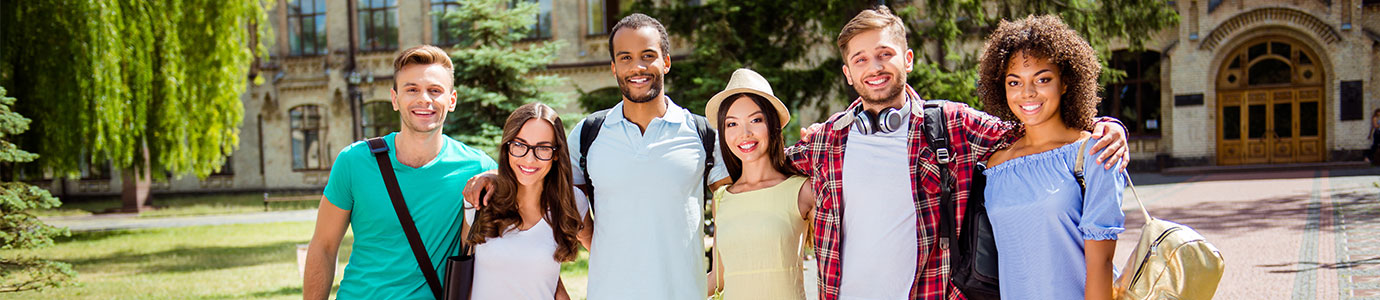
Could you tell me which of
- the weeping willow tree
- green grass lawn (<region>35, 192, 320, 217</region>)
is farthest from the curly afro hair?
green grass lawn (<region>35, 192, 320, 217</region>)

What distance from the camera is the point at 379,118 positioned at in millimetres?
31000

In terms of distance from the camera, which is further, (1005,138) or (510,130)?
(510,130)

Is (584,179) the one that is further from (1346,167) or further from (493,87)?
(1346,167)

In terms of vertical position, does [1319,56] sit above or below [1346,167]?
above

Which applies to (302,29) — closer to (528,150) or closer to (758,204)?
(528,150)

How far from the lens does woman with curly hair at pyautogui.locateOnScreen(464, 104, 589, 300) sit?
3.35m

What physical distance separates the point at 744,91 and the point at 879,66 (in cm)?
55

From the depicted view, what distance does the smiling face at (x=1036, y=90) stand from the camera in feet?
9.48

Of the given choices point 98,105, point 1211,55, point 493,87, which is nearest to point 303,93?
point 98,105

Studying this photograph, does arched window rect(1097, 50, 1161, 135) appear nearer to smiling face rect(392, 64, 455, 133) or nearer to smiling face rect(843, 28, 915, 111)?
smiling face rect(843, 28, 915, 111)

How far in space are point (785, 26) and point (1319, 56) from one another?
17.3 metres

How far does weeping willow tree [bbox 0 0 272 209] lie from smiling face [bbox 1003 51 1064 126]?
50.4 feet

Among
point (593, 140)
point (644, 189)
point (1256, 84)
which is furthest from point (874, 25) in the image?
point (1256, 84)

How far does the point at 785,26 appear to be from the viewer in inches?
525
